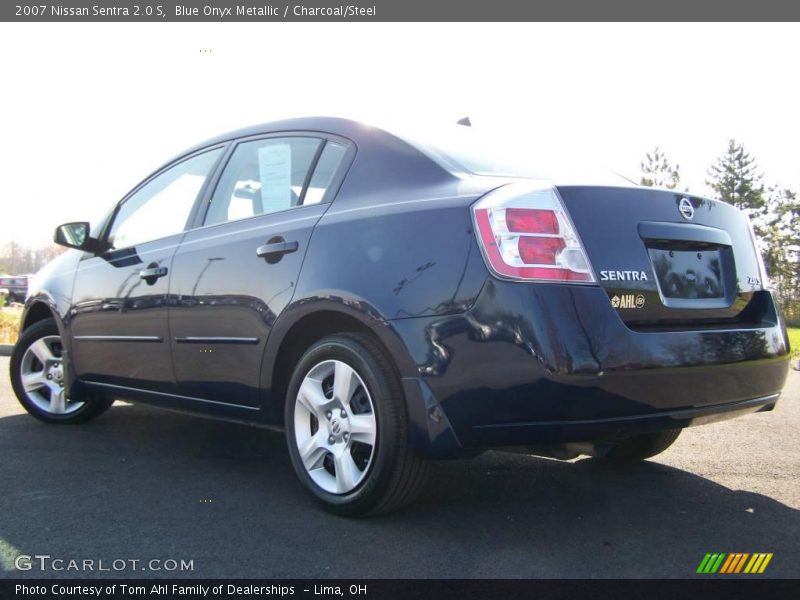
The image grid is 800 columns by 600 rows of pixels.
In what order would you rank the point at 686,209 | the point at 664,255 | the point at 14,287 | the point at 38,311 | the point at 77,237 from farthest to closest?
the point at 14,287
the point at 38,311
the point at 77,237
the point at 686,209
the point at 664,255

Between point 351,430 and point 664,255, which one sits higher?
point 664,255

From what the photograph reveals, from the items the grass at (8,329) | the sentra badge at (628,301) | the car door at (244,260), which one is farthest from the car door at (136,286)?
the grass at (8,329)

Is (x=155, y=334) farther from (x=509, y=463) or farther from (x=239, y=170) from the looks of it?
(x=509, y=463)

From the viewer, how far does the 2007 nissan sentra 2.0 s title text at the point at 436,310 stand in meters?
2.51

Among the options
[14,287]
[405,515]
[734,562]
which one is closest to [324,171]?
[405,515]

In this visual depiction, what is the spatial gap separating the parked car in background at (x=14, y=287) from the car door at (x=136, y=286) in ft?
97.6

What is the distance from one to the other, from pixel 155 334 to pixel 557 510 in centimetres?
219

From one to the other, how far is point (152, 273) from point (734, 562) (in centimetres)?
301

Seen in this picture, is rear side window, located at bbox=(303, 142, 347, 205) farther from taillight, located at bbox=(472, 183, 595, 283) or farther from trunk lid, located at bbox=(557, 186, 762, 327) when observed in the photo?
trunk lid, located at bbox=(557, 186, 762, 327)

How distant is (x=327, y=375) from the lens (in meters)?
3.10

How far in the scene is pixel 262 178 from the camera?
3.73m

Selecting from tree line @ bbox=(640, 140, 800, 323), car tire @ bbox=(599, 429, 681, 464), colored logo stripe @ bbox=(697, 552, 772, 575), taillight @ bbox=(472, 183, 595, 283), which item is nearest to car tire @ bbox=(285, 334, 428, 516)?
taillight @ bbox=(472, 183, 595, 283)

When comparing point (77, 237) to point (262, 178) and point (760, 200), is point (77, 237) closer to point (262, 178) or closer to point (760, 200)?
point (262, 178)

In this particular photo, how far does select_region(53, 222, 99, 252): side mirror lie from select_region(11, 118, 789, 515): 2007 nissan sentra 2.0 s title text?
95cm
